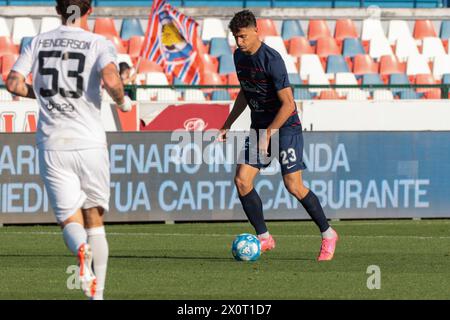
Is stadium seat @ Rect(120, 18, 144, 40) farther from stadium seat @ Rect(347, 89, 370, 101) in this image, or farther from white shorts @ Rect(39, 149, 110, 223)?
white shorts @ Rect(39, 149, 110, 223)

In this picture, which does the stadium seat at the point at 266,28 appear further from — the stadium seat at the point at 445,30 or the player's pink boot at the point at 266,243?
the player's pink boot at the point at 266,243

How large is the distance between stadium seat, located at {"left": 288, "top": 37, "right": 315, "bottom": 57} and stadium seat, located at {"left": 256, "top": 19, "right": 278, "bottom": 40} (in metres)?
0.57

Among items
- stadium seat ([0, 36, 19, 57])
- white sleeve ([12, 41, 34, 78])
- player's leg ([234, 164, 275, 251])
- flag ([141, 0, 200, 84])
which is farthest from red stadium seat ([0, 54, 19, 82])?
white sleeve ([12, 41, 34, 78])

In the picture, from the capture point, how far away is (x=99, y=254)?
7938 millimetres

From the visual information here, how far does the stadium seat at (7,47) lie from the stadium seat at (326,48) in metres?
6.83

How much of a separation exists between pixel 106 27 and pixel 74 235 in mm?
19930

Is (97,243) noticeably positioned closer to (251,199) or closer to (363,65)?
(251,199)

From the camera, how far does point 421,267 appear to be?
36.5ft

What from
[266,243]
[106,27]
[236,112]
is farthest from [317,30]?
[266,243]

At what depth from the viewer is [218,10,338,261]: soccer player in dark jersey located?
11.3 meters
